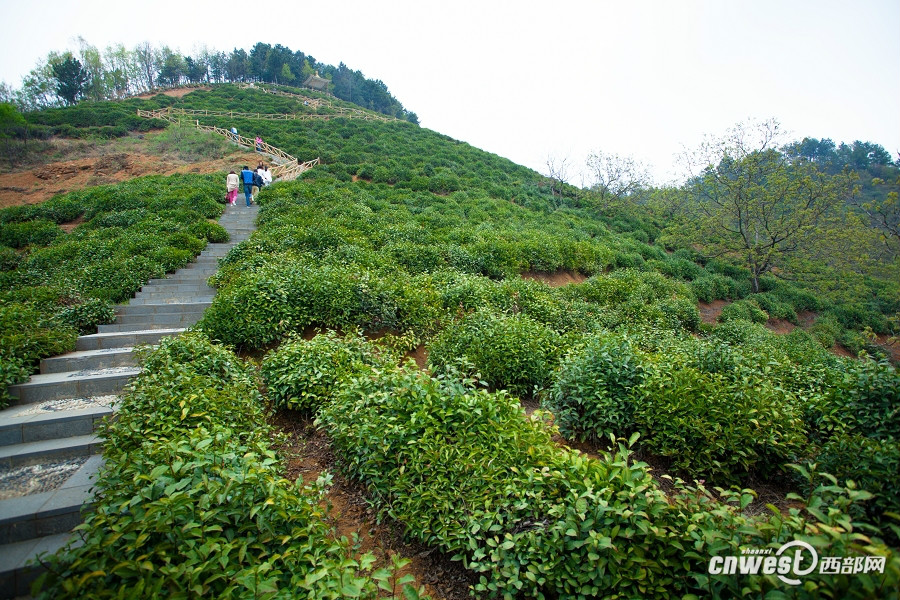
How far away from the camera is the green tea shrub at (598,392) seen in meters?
4.22

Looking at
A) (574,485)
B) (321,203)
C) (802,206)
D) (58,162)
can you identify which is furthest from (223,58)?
(574,485)

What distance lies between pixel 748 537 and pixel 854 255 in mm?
17469

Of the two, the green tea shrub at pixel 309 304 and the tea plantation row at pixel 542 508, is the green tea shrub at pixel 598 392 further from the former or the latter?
the green tea shrub at pixel 309 304

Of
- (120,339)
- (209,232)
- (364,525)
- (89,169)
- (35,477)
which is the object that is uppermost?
(89,169)

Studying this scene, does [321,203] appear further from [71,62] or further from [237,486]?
[71,62]

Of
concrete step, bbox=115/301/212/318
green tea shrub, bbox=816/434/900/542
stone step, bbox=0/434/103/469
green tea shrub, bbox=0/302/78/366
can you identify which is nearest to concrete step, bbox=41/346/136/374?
green tea shrub, bbox=0/302/78/366

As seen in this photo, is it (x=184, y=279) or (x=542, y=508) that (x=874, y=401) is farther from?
(x=184, y=279)

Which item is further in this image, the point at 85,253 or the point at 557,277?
the point at 557,277

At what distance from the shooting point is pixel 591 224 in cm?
1878

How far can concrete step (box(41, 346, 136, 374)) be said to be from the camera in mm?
5320

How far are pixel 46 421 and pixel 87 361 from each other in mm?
1708

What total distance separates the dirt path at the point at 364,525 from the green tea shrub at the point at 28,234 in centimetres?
1156

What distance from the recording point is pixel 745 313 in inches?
491

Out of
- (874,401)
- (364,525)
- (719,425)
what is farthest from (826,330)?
(364,525)
